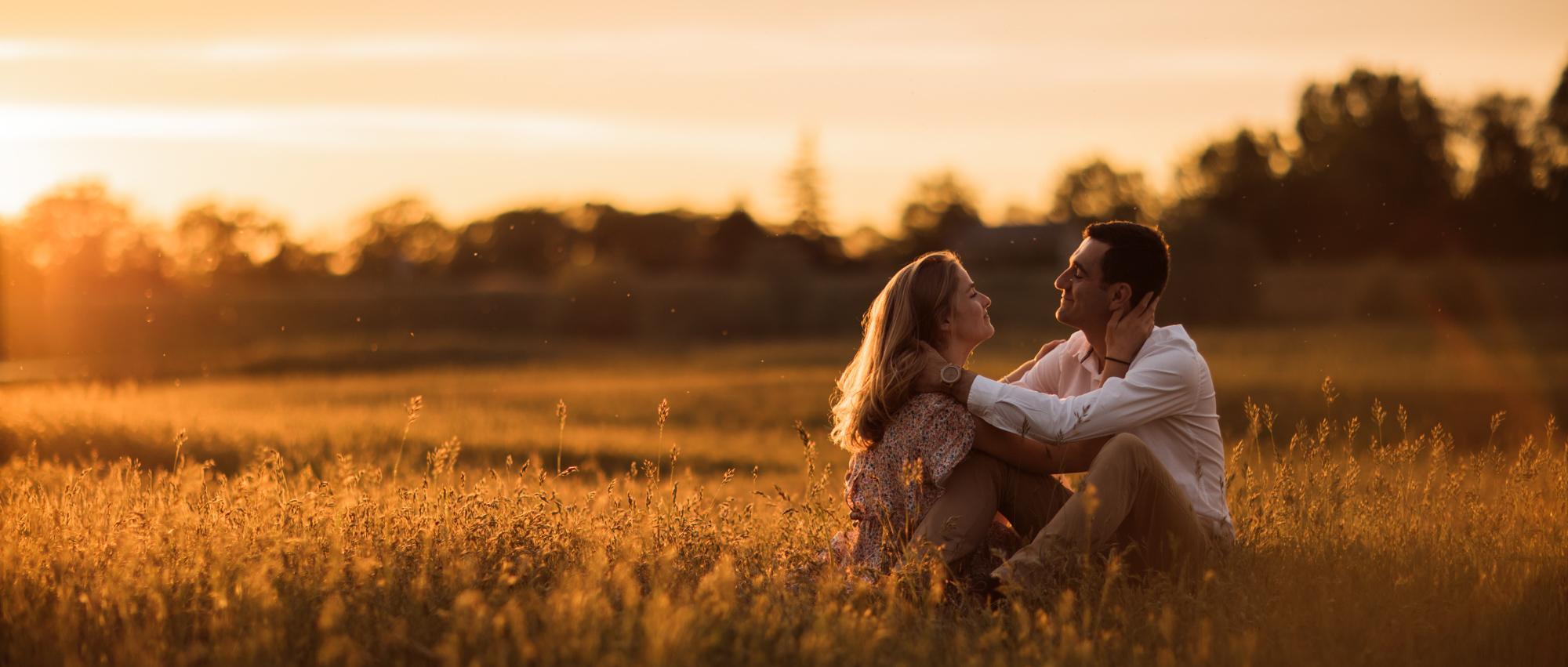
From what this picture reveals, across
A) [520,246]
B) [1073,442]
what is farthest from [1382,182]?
[1073,442]

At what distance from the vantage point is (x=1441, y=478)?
749cm

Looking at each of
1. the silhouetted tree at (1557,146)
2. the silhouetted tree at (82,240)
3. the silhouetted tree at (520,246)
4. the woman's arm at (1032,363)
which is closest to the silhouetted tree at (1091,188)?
the silhouetted tree at (520,246)

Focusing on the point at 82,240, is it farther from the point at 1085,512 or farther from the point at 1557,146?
the point at 1085,512

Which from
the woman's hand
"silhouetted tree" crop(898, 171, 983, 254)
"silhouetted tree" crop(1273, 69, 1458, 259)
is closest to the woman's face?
the woman's hand

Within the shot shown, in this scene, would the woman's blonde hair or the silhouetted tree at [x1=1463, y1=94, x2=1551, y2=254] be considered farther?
the silhouetted tree at [x1=1463, y1=94, x2=1551, y2=254]

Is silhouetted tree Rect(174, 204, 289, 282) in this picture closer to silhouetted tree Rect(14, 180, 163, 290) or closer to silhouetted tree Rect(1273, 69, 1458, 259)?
silhouetted tree Rect(14, 180, 163, 290)

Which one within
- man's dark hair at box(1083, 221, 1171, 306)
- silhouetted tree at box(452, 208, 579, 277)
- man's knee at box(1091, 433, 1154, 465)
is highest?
man's dark hair at box(1083, 221, 1171, 306)

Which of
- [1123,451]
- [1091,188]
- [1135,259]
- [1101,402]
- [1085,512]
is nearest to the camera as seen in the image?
[1085,512]

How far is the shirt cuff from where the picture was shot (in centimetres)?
549

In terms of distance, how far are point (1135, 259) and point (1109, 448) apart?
1.09 meters

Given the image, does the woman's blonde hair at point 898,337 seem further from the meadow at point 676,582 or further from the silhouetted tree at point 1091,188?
the silhouetted tree at point 1091,188

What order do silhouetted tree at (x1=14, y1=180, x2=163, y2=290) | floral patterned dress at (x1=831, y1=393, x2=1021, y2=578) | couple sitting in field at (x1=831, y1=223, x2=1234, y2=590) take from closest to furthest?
couple sitting in field at (x1=831, y1=223, x2=1234, y2=590) → floral patterned dress at (x1=831, y1=393, x2=1021, y2=578) → silhouetted tree at (x1=14, y1=180, x2=163, y2=290)

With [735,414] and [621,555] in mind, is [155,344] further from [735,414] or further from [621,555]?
[621,555]

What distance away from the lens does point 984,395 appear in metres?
5.50
